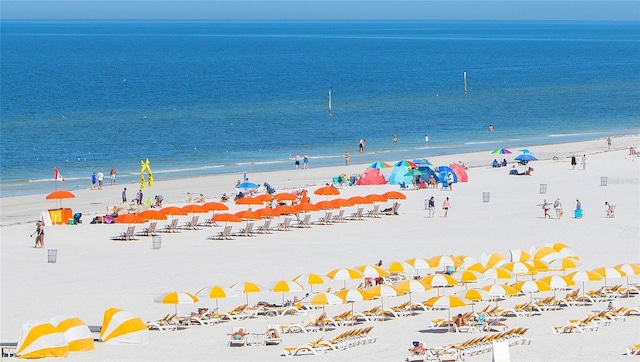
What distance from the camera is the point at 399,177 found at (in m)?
46.7

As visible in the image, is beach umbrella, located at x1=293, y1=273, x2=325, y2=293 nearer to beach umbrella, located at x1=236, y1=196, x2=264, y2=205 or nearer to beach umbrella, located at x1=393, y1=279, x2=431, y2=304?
beach umbrella, located at x1=393, y1=279, x2=431, y2=304

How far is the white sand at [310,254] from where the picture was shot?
2250 cm

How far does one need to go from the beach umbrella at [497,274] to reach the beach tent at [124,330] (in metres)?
8.74

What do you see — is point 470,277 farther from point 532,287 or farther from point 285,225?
point 285,225

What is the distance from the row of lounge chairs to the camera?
→ 21.7 meters

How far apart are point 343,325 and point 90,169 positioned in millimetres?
37252

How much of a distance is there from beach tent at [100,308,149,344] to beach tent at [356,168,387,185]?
2479 cm

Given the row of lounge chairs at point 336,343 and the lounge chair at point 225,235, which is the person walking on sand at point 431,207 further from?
the row of lounge chairs at point 336,343

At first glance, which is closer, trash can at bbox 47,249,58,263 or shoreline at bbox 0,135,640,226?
trash can at bbox 47,249,58,263

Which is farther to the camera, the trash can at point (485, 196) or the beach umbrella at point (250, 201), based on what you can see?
the trash can at point (485, 196)

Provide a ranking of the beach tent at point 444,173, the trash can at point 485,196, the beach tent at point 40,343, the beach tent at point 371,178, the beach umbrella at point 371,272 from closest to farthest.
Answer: the beach tent at point 40,343, the beach umbrella at point 371,272, the trash can at point 485,196, the beach tent at point 444,173, the beach tent at point 371,178

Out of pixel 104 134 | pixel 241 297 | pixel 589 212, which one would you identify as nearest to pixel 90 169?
pixel 104 134

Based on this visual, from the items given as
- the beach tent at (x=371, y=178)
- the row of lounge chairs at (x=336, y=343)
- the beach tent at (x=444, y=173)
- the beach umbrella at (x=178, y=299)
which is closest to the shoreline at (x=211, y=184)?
the beach tent at (x=371, y=178)

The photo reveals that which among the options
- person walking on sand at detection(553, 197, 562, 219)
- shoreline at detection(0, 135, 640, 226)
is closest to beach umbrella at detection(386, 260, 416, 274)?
person walking on sand at detection(553, 197, 562, 219)
